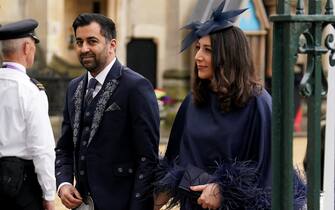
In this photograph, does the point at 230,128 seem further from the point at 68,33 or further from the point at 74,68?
the point at 68,33

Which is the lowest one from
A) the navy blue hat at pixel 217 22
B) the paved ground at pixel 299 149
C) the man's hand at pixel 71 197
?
the paved ground at pixel 299 149

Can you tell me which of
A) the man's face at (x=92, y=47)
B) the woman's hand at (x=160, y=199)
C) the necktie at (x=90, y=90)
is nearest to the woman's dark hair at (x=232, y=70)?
the woman's hand at (x=160, y=199)

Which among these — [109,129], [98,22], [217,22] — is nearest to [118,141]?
[109,129]

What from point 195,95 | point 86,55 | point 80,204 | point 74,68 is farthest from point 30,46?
point 74,68

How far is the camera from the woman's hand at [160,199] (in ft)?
12.0

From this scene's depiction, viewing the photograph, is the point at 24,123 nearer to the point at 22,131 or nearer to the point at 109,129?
the point at 22,131

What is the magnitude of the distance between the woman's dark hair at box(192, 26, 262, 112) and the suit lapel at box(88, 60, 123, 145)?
2.32ft

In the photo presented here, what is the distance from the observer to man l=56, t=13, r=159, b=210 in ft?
12.9

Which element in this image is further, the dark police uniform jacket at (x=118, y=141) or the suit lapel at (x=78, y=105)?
the suit lapel at (x=78, y=105)

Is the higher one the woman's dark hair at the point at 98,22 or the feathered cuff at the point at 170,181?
the woman's dark hair at the point at 98,22

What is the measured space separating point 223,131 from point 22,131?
4.18 feet

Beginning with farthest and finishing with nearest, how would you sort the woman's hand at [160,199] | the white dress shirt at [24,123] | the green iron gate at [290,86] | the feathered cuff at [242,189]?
1. the white dress shirt at [24,123]
2. the woman's hand at [160,199]
3. the feathered cuff at [242,189]
4. the green iron gate at [290,86]

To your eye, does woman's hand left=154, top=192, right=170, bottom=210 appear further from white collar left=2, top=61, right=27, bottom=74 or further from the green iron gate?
the green iron gate

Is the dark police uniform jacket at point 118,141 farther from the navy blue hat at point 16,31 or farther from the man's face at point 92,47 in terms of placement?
the navy blue hat at point 16,31
